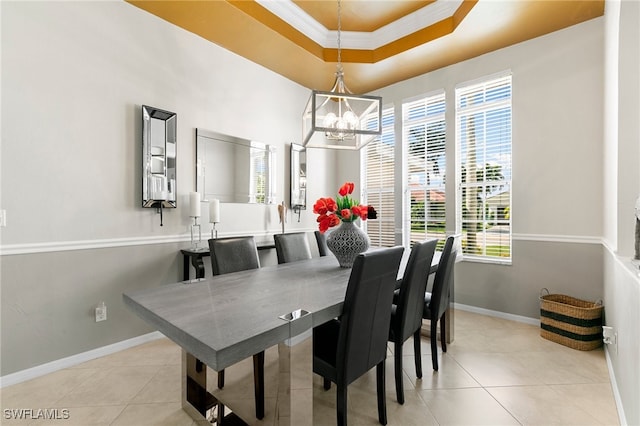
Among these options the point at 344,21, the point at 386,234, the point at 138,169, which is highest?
the point at 344,21

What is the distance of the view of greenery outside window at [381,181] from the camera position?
452 centimetres

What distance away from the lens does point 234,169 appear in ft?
11.6

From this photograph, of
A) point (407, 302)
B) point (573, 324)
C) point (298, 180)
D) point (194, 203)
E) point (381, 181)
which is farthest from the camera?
point (381, 181)

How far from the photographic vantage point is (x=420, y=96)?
412cm

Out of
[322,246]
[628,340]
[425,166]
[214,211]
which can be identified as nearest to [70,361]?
[214,211]

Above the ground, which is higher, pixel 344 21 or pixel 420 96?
pixel 344 21

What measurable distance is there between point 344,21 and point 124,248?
3.30 m

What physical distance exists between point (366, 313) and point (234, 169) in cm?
257

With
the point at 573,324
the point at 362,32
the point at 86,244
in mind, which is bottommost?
the point at 573,324

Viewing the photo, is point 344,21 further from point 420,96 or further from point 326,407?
point 326,407

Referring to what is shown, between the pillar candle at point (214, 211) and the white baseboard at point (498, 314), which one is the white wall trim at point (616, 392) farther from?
the pillar candle at point (214, 211)

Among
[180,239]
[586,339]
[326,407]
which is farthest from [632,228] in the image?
[180,239]

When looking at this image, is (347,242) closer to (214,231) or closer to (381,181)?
(214,231)

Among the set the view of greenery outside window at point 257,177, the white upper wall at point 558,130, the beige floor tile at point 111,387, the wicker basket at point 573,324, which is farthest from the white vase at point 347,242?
the white upper wall at point 558,130
